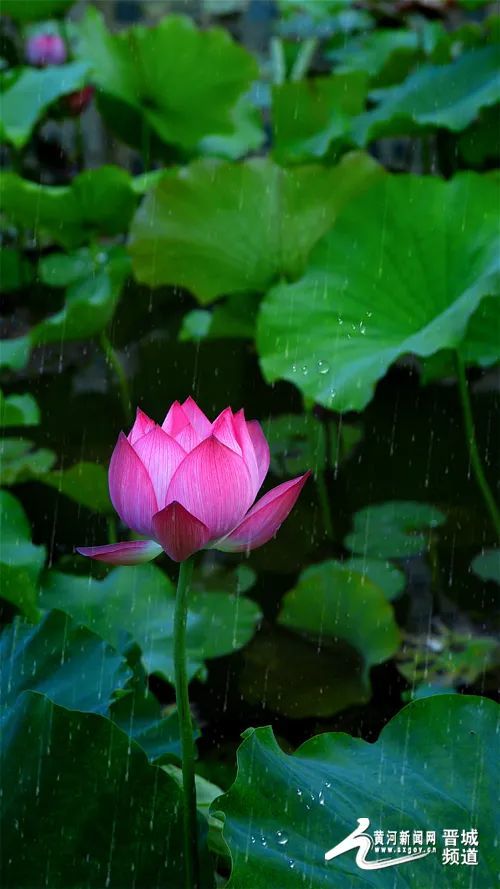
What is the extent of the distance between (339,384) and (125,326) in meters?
1.23

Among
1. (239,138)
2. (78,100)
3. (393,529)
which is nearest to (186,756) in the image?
(393,529)

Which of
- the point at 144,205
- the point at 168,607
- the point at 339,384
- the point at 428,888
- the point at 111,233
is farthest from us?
the point at 111,233

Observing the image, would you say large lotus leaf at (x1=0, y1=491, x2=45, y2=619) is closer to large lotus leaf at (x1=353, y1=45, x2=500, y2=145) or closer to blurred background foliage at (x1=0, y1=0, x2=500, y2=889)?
blurred background foliage at (x1=0, y1=0, x2=500, y2=889)

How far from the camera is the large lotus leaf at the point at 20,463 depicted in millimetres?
1507

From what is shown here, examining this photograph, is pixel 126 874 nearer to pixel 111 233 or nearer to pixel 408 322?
pixel 408 322

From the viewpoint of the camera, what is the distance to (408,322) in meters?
1.25

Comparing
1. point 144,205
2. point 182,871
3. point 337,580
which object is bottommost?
point 337,580

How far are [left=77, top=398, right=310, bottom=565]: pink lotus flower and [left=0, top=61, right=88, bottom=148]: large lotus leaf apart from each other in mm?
1631

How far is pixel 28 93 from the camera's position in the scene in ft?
7.12

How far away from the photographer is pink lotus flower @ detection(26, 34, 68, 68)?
2.76m

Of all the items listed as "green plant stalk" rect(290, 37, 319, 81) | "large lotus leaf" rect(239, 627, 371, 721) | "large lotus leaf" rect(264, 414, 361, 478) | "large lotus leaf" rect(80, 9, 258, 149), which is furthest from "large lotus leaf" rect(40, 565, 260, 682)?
"green plant stalk" rect(290, 37, 319, 81)

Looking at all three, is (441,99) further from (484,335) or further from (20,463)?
(20,463)

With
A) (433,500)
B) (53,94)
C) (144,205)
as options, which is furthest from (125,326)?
(433,500)

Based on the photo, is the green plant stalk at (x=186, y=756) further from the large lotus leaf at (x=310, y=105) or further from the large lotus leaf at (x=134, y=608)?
the large lotus leaf at (x=310, y=105)
